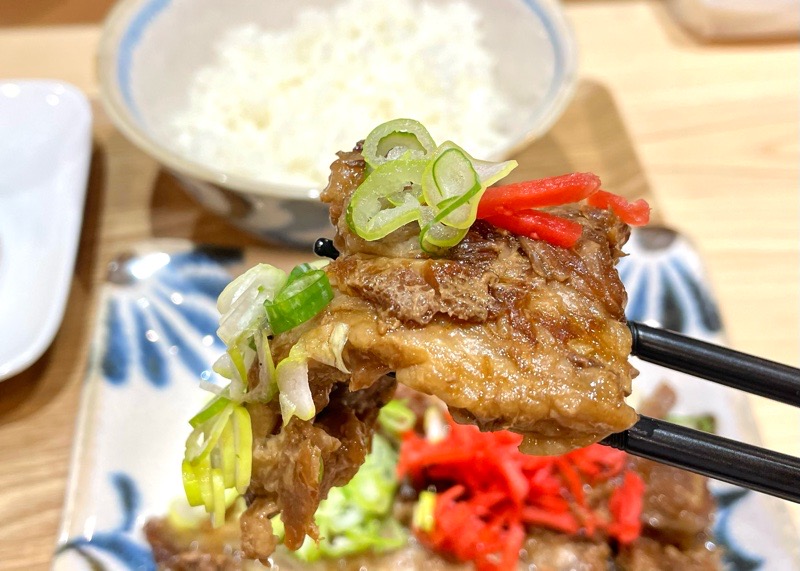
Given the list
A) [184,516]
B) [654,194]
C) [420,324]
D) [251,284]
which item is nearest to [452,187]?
[420,324]

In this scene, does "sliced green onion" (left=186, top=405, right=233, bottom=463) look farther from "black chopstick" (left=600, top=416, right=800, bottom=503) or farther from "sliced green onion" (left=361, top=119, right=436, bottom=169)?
"black chopstick" (left=600, top=416, right=800, bottom=503)

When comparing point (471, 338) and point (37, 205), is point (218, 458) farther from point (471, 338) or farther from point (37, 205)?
point (37, 205)

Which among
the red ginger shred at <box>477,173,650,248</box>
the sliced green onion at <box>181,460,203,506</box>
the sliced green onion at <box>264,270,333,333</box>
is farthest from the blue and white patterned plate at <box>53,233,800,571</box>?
the red ginger shred at <box>477,173,650,248</box>

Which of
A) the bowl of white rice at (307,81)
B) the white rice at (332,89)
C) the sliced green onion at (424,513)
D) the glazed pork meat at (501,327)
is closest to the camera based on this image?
the glazed pork meat at (501,327)

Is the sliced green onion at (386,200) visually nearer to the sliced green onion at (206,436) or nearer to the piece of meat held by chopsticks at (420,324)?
the piece of meat held by chopsticks at (420,324)

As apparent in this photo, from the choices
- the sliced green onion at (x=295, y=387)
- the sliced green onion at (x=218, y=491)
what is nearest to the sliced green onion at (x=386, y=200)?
the sliced green onion at (x=295, y=387)

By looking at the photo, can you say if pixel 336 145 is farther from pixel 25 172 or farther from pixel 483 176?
pixel 483 176

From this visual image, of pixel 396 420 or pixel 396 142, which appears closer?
pixel 396 142

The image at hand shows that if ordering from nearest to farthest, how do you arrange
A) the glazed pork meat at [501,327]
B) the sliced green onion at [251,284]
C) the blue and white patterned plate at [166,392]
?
the glazed pork meat at [501,327] < the sliced green onion at [251,284] < the blue and white patterned plate at [166,392]
